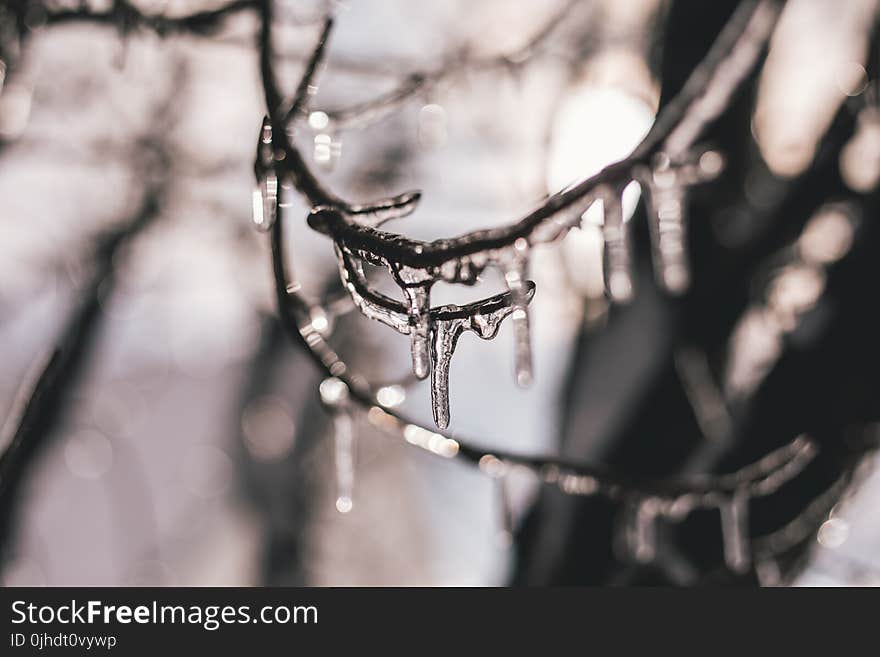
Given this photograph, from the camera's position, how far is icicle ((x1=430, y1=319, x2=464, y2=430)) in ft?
2.19

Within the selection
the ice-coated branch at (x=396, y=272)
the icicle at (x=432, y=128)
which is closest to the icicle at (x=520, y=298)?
the ice-coated branch at (x=396, y=272)

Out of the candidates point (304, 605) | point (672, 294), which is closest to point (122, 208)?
point (304, 605)

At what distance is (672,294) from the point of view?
196cm

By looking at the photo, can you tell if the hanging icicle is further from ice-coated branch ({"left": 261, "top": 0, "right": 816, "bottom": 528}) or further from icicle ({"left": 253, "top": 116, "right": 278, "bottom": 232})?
icicle ({"left": 253, "top": 116, "right": 278, "bottom": 232})

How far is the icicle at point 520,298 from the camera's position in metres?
0.63

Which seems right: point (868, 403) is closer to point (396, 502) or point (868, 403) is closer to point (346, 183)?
point (346, 183)

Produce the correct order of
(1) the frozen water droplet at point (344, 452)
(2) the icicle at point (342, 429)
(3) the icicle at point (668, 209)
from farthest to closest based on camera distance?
(1) the frozen water droplet at point (344, 452) < (2) the icicle at point (342, 429) < (3) the icicle at point (668, 209)

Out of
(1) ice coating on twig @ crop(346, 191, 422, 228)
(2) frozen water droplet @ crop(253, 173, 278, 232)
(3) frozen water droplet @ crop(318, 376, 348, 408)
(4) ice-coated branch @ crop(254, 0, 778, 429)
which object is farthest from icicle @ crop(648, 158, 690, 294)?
(3) frozen water droplet @ crop(318, 376, 348, 408)

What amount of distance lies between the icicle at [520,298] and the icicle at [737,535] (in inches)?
45.4

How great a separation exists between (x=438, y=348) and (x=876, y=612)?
163 cm

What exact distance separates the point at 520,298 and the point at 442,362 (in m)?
0.11

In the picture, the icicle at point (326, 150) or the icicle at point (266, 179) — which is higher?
the icicle at point (326, 150)

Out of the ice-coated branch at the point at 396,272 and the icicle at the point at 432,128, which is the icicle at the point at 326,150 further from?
the icicle at the point at 432,128

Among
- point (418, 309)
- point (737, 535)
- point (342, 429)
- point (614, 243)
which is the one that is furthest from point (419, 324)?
point (737, 535)
